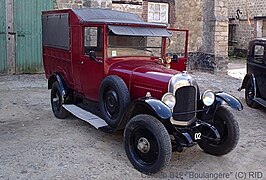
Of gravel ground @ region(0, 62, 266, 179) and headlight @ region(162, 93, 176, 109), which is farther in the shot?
headlight @ region(162, 93, 176, 109)

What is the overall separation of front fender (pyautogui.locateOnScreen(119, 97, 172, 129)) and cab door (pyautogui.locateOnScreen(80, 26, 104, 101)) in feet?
2.82

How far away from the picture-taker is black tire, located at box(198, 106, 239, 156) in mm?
4707

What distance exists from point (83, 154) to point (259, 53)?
16.7ft

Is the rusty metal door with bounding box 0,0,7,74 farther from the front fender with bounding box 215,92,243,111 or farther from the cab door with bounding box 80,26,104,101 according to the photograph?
the front fender with bounding box 215,92,243,111

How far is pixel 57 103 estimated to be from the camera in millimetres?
6586

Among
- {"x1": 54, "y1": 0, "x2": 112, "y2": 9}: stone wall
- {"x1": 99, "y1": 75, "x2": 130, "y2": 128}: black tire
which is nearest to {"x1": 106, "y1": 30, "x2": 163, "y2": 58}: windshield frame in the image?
{"x1": 99, "y1": 75, "x2": 130, "y2": 128}: black tire

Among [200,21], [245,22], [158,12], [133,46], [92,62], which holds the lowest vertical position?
[92,62]

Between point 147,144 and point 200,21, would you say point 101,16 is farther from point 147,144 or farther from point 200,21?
point 200,21

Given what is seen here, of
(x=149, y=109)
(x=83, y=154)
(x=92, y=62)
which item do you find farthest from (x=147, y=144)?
(x=92, y=62)

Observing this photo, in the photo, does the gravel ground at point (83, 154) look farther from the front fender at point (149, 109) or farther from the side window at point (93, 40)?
the side window at point (93, 40)

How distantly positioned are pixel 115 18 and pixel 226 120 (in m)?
2.72

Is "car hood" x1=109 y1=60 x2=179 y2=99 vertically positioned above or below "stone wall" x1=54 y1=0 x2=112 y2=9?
below

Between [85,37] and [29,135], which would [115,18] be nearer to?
[85,37]

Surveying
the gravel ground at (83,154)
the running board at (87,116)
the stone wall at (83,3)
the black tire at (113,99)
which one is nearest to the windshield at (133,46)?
the black tire at (113,99)
